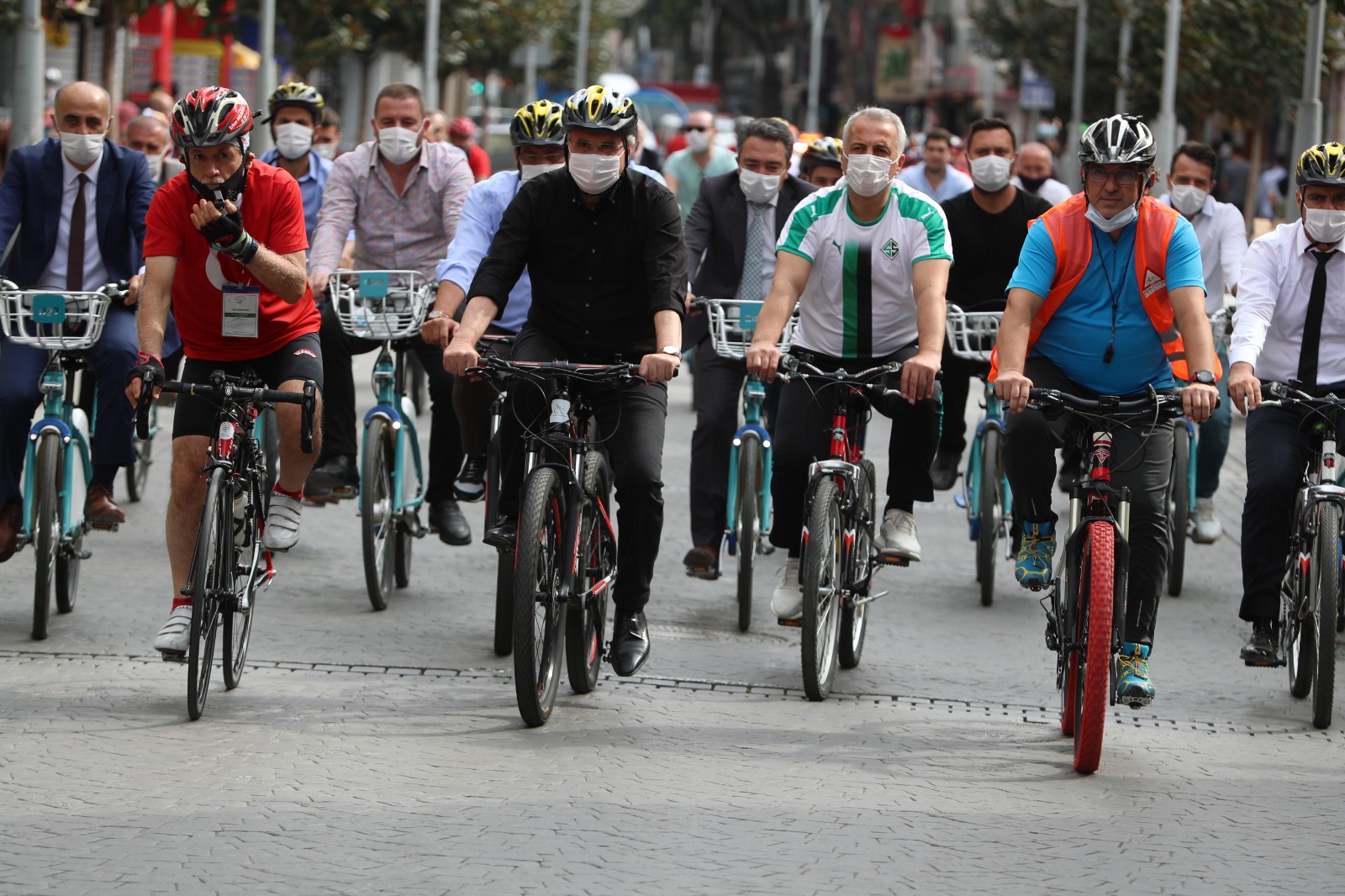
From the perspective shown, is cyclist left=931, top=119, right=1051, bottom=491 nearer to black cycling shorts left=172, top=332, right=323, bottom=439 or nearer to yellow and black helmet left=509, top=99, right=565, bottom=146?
yellow and black helmet left=509, top=99, right=565, bottom=146

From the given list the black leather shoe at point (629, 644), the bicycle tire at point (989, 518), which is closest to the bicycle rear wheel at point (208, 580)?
the black leather shoe at point (629, 644)

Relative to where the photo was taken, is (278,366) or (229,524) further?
(278,366)

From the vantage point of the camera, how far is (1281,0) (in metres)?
29.1

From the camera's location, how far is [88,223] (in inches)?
348

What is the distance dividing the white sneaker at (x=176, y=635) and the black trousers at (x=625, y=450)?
3.66 feet

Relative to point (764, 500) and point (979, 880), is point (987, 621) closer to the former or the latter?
point (764, 500)

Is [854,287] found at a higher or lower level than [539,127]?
lower

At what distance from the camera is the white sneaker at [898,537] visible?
26.7ft

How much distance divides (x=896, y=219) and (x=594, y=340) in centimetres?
130

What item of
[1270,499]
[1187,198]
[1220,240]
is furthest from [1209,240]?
[1270,499]

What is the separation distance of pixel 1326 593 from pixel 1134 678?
35.2 inches

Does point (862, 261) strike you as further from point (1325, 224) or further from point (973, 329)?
point (973, 329)

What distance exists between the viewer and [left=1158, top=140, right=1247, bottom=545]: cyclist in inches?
420

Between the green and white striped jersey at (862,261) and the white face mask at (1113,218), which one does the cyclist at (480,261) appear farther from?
the white face mask at (1113,218)
